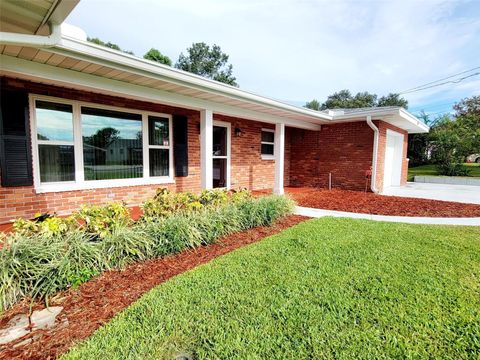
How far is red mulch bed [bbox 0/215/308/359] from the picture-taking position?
6.50 ft

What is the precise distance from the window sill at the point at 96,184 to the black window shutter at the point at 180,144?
1.35 ft

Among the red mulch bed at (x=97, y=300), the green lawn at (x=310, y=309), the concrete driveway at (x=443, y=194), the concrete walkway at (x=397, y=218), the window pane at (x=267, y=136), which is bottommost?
the red mulch bed at (x=97, y=300)

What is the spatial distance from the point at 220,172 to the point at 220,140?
1108 mm

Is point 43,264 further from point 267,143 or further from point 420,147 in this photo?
point 420,147

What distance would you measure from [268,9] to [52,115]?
6.53m

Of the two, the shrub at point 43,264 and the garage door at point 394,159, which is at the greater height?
the garage door at point 394,159

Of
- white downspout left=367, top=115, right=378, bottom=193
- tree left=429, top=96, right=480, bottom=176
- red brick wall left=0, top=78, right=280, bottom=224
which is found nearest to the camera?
red brick wall left=0, top=78, right=280, bottom=224

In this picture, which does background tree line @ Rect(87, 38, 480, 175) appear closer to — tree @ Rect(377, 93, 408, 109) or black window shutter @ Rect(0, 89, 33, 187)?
tree @ Rect(377, 93, 408, 109)

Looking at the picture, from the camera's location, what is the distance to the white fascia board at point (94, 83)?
365cm

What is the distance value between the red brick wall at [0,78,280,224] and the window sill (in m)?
0.08

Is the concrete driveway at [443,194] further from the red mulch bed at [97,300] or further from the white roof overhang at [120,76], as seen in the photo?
the red mulch bed at [97,300]

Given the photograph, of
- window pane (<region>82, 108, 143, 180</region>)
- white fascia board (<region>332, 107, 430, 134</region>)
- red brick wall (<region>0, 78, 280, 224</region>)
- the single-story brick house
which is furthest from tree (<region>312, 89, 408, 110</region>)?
window pane (<region>82, 108, 143, 180</region>)

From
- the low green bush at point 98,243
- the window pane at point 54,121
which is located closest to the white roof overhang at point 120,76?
the window pane at point 54,121

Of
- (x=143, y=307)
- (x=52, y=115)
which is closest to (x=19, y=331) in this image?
(x=143, y=307)
